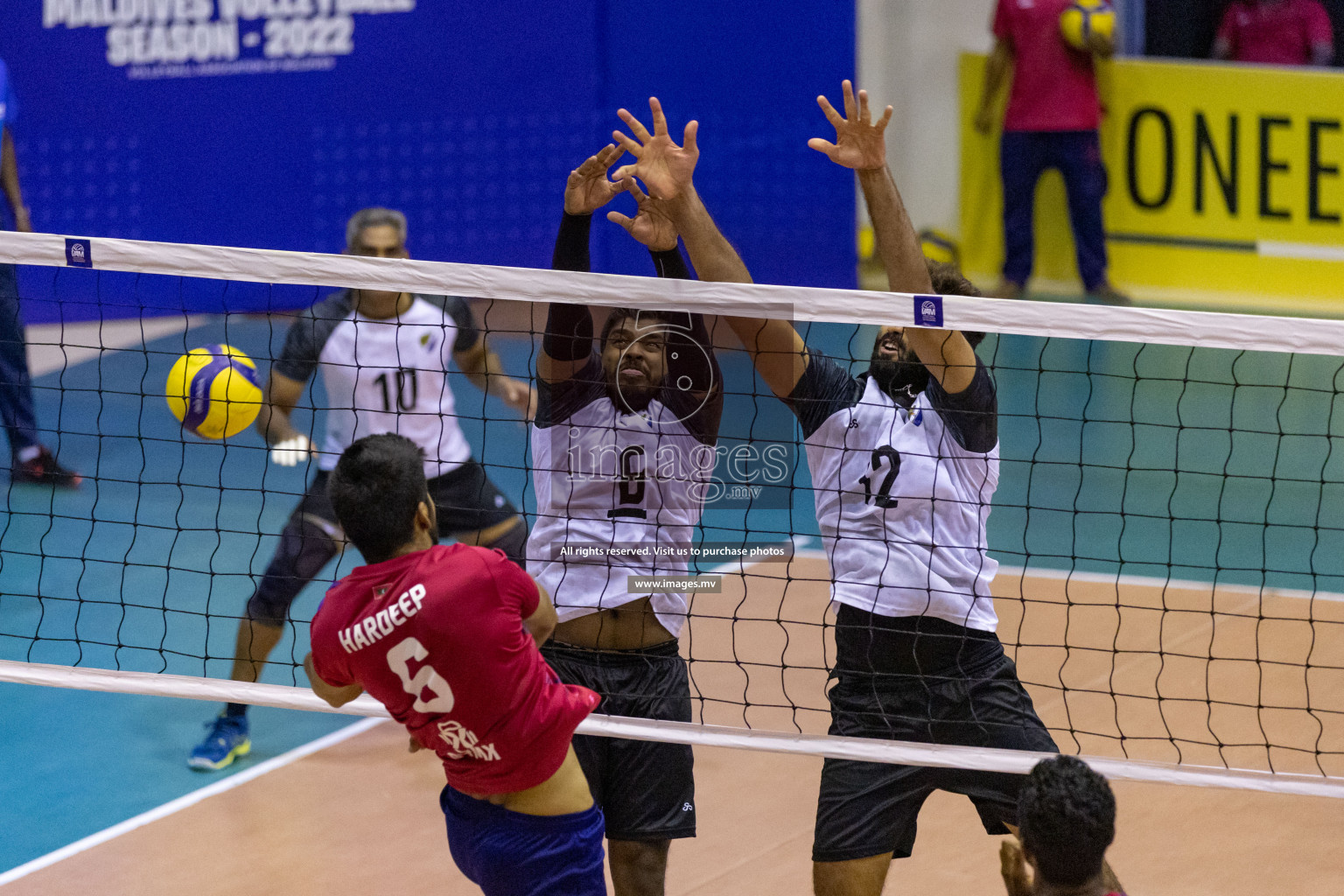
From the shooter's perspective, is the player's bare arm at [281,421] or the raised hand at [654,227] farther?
the player's bare arm at [281,421]

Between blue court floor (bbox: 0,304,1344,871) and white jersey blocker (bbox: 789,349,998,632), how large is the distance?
1.83 feet

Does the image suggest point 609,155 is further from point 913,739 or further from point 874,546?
point 913,739

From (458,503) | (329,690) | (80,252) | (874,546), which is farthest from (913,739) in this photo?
(80,252)

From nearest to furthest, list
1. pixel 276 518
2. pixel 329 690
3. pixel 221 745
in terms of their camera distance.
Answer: pixel 329 690 < pixel 221 745 < pixel 276 518

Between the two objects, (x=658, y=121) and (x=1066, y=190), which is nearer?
(x=658, y=121)

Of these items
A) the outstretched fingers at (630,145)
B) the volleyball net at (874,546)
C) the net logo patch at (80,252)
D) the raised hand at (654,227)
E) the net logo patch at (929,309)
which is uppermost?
the outstretched fingers at (630,145)

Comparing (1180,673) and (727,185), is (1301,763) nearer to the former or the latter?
(1180,673)

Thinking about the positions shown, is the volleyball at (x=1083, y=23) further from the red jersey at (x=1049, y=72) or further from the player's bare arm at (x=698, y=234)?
the player's bare arm at (x=698, y=234)

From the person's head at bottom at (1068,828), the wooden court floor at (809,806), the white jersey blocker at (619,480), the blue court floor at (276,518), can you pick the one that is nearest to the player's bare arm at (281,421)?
the blue court floor at (276,518)

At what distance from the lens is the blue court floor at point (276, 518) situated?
5.74 m

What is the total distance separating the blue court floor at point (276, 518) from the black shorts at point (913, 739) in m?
0.77

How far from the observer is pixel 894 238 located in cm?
380

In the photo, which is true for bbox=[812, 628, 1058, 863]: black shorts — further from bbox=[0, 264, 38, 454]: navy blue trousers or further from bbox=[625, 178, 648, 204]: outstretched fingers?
bbox=[0, 264, 38, 454]: navy blue trousers

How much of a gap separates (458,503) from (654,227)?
7.09 feet
